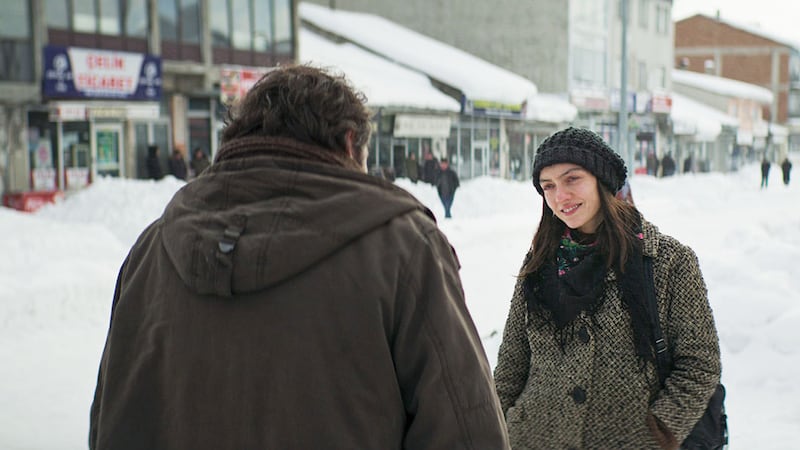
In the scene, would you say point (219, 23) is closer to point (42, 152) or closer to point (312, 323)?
point (42, 152)

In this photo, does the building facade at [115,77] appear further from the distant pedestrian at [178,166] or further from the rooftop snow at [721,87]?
the rooftop snow at [721,87]

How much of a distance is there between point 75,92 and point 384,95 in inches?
369

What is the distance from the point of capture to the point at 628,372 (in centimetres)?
268

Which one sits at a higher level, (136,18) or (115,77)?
(136,18)

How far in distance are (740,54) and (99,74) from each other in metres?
60.9

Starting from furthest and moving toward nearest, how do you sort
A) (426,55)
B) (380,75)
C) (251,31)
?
(426,55) < (380,75) < (251,31)

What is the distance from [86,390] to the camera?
6.72 m

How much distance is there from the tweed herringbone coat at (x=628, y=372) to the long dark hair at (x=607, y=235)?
0.04 meters

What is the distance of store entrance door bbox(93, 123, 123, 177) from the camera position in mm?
21844

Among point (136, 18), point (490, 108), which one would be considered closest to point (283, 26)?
point (136, 18)

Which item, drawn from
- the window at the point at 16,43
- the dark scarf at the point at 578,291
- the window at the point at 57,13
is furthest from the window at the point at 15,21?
the dark scarf at the point at 578,291

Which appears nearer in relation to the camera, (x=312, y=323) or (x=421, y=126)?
(x=312, y=323)

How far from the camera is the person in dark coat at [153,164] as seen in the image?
22.4 meters

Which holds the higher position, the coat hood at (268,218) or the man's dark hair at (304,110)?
the man's dark hair at (304,110)
